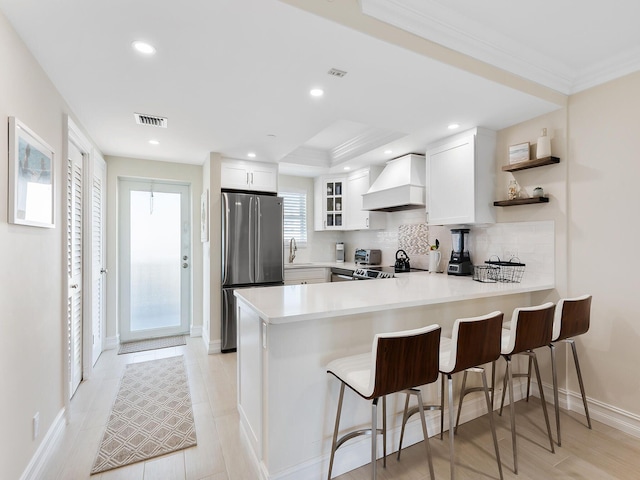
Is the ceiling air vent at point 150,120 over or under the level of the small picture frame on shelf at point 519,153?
over

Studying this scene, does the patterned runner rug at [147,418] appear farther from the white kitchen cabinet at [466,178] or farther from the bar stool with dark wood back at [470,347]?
the white kitchen cabinet at [466,178]

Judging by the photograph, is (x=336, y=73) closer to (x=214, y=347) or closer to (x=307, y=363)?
(x=307, y=363)

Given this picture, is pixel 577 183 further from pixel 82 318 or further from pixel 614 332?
pixel 82 318

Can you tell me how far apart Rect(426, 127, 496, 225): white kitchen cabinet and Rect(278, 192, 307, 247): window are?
2562 mm

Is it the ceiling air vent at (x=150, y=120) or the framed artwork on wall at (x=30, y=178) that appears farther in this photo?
the ceiling air vent at (x=150, y=120)

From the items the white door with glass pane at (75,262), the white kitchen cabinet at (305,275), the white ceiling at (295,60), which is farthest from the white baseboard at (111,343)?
the white ceiling at (295,60)

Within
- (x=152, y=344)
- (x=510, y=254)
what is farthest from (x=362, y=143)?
(x=152, y=344)

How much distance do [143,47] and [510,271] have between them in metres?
3.17

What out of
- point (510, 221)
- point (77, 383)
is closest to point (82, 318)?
point (77, 383)

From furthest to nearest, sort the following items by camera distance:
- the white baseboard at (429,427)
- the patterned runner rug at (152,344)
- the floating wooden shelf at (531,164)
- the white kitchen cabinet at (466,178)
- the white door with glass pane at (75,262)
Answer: the patterned runner rug at (152,344)
the white kitchen cabinet at (466,178)
the white door with glass pane at (75,262)
the floating wooden shelf at (531,164)
the white baseboard at (429,427)

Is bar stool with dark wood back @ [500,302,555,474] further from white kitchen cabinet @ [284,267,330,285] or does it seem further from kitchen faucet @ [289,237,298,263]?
kitchen faucet @ [289,237,298,263]

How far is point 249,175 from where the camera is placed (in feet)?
13.4

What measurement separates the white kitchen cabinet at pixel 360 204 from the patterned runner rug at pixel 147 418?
2927mm

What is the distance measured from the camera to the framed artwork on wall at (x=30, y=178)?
59.6 inches
